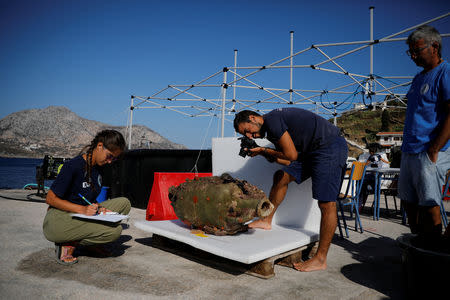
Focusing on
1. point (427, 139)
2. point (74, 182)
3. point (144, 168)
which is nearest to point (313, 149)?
point (427, 139)

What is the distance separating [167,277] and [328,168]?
1.59 meters

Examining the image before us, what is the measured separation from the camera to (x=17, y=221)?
3.90 meters

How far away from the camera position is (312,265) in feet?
7.78

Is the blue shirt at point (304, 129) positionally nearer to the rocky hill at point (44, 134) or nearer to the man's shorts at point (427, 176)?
the man's shorts at point (427, 176)

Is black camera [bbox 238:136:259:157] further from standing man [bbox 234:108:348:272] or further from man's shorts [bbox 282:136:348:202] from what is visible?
man's shorts [bbox 282:136:348:202]

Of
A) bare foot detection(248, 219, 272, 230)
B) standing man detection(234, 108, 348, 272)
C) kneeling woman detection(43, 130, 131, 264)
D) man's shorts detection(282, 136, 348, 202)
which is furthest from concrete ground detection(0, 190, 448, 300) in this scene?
man's shorts detection(282, 136, 348, 202)

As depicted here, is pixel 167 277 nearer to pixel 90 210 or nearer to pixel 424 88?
pixel 90 210

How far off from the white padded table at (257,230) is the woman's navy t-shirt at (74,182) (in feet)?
2.18

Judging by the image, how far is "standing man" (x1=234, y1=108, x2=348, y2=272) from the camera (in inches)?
94.6

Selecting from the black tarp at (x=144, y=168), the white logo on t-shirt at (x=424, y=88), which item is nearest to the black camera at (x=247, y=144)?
the white logo on t-shirt at (x=424, y=88)

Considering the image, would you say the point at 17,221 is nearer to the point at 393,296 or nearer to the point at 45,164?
the point at 45,164

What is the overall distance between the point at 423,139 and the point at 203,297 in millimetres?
1856

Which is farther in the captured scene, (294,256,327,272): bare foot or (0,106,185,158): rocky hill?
(0,106,185,158): rocky hill

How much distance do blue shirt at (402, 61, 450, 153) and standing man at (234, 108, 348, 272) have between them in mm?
573
